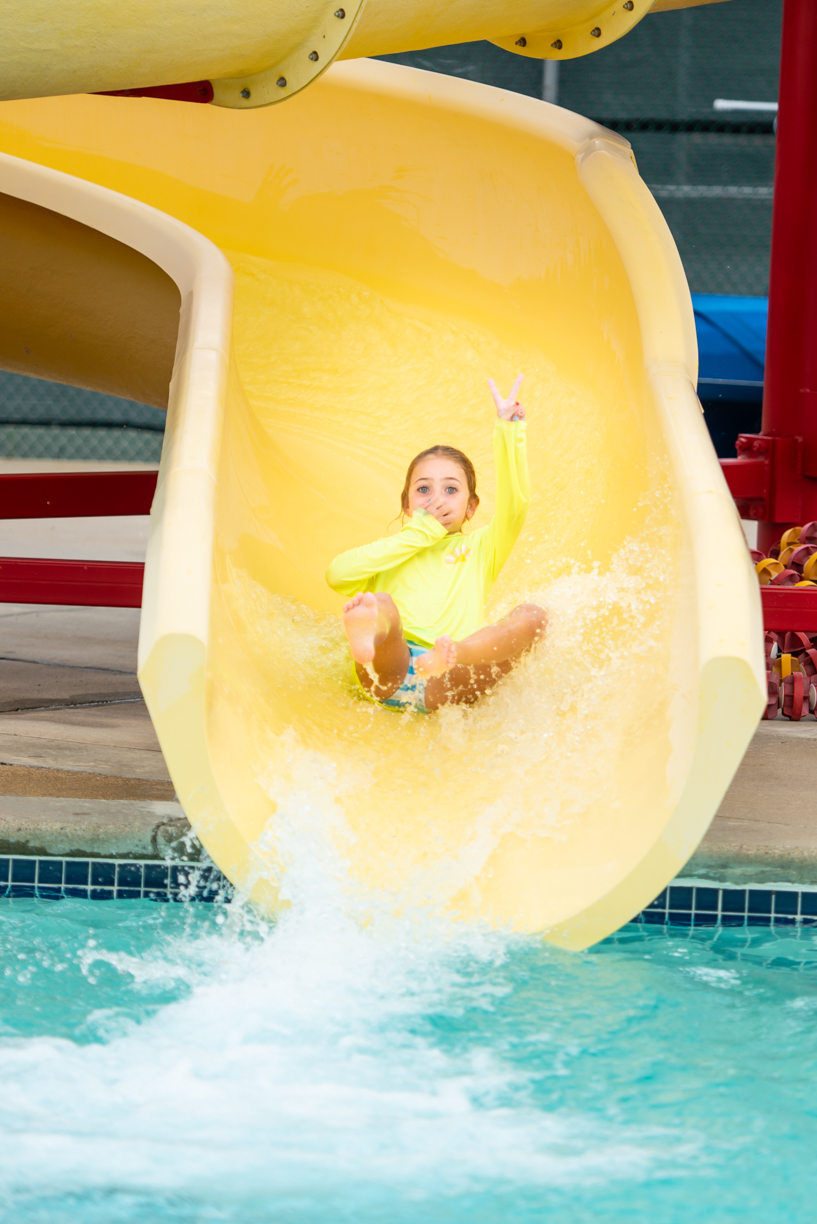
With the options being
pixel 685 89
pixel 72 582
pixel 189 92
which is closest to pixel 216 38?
pixel 189 92

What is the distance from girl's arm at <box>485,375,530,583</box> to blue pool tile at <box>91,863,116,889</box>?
37.0 inches

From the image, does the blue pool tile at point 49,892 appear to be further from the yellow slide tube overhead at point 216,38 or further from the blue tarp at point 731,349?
the blue tarp at point 731,349

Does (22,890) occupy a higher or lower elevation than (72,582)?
lower

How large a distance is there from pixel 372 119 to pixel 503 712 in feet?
7.38

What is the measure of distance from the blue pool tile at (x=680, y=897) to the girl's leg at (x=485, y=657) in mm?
498

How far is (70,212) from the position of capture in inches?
123

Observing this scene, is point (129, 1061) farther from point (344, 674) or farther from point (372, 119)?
point (372, 119)

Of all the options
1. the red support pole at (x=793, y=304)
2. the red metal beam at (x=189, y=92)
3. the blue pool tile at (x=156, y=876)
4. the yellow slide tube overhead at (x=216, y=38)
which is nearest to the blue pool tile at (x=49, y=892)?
the blue pool tile at (x=156, y=876)

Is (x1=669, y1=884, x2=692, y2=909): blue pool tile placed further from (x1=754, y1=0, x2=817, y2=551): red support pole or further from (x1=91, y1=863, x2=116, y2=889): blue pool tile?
(x1=754, y1=0, x2=817, y2=551): red support pole

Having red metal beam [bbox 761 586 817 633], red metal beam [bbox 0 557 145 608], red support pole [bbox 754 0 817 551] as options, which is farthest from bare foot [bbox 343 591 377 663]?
red support pole [bbox 754 0 817 551]

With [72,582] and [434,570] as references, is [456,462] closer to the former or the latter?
[434,570]

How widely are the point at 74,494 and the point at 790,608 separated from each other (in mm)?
2156

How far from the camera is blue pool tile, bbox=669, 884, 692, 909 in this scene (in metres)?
2.17

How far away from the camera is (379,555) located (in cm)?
257
